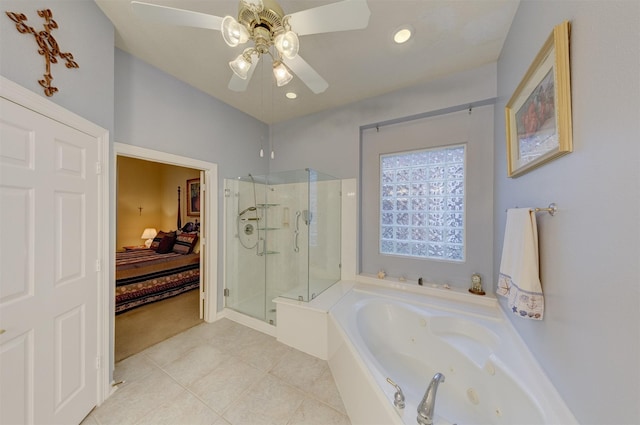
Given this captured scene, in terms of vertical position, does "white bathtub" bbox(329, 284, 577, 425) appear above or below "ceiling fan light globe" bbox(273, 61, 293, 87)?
below

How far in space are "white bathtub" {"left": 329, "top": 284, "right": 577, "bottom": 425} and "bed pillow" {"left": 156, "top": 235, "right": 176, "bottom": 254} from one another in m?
3.91

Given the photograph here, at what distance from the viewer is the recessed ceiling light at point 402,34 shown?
5.59 feet

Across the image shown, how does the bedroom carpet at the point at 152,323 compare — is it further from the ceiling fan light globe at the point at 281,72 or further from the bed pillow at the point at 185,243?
the ceiling fan light globe at the point at 281,72

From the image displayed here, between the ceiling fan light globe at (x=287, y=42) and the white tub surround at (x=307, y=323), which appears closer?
the ceiling fan light globe at (x=287, y=42)

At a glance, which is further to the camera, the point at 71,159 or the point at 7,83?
the point at 71,159

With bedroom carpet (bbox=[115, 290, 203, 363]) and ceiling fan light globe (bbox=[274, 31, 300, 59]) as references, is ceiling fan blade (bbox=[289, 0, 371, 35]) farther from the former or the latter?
bedroom carpet (bbox=[115, 290, 203, 363])

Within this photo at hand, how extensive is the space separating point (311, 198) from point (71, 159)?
208 cm

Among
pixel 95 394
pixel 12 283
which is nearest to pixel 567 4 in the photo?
pixel 12 283

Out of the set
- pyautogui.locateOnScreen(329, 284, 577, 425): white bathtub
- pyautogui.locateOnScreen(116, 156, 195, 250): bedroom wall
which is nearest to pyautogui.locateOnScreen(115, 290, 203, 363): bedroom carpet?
pyautogui.locateOnScreen(329, 284, 577, 425): white bathtub

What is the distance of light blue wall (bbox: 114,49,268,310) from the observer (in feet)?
6.55

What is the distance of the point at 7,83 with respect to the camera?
1.03m

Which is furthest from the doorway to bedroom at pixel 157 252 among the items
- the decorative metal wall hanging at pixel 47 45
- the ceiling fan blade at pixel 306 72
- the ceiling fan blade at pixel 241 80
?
the ceiling fan blade at pixel 306 72

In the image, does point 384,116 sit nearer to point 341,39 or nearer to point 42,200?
point 341,39

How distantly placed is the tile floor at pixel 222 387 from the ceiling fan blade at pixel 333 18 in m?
2.42
